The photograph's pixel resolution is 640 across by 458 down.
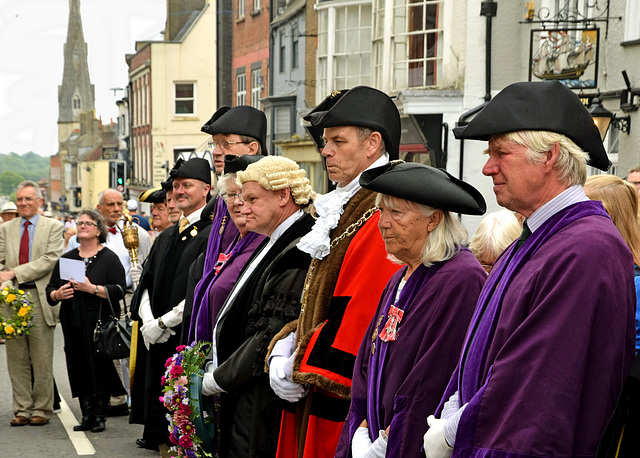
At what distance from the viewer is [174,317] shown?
247 inches

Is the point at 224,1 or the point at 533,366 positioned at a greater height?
the point at 224,1

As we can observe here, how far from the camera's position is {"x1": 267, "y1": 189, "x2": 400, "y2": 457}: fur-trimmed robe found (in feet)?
12.2

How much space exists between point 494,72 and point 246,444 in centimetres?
1109

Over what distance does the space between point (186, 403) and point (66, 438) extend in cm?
335

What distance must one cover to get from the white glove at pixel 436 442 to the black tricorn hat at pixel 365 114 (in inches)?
62.2

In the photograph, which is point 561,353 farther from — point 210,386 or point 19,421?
point 19,421

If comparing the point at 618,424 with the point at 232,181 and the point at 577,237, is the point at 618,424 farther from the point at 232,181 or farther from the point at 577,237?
the point at 232,181

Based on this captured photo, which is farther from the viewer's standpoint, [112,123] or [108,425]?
[112,123]

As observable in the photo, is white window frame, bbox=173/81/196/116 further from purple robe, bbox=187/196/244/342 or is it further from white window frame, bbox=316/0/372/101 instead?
purple robe, bbox=187/196/244/342

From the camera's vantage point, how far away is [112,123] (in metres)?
75.9

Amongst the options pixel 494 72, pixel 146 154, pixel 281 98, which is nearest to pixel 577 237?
pixel 494 72

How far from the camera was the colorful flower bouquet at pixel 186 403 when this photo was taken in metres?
4.65

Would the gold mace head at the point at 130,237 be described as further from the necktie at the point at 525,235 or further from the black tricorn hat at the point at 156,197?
the necktie at the point at 525,235

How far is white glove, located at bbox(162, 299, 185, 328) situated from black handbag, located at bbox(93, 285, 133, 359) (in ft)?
4.44
